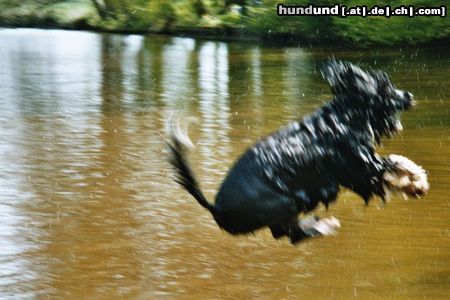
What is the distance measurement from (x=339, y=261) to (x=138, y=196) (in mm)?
2531

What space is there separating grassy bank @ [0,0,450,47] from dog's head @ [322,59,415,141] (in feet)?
73.2

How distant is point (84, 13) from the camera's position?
4000 cm

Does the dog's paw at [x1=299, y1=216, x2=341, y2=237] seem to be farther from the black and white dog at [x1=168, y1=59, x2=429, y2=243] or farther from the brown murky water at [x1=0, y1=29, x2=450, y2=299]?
the brown murky water at [x1=0, y1=29, x2=450, y2=299]

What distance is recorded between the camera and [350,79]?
5160 millimetres

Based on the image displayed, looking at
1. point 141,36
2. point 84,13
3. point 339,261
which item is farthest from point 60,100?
point 84,13

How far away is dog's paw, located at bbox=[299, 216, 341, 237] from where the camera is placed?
5.06 m

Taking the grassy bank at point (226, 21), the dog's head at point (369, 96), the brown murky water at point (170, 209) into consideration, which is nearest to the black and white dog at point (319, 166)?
the dog's head at point (369, 96)

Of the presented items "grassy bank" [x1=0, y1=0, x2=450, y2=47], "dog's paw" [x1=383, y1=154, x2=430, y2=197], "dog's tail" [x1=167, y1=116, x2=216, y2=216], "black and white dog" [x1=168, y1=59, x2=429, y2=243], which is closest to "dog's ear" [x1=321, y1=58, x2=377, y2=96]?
"black and white dog" [x1=168, y1=59, x2=429, y2=243]

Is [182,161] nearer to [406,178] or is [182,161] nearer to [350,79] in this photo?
[350,79]

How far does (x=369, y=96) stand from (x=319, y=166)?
0.47 metres

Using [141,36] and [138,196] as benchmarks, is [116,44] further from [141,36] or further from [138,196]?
[138,196]

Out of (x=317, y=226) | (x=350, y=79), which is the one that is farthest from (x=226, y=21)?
(x=317, y=226)

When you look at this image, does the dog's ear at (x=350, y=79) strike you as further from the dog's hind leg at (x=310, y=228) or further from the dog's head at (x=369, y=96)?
the dog's hind leg at (x=310, y=228)

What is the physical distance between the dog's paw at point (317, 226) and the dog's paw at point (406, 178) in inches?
13.9
